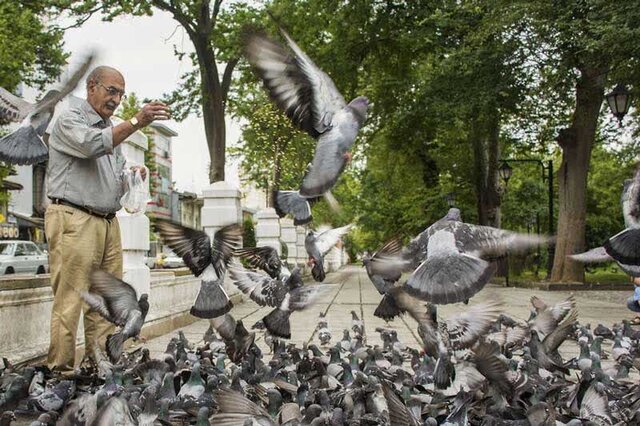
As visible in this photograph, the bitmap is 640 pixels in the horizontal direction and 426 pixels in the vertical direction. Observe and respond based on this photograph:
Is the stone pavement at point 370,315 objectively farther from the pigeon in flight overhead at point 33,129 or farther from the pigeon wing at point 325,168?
the pigeon in flight overhead at point 33,129

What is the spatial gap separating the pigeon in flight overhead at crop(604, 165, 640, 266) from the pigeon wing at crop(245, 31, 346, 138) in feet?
7.11

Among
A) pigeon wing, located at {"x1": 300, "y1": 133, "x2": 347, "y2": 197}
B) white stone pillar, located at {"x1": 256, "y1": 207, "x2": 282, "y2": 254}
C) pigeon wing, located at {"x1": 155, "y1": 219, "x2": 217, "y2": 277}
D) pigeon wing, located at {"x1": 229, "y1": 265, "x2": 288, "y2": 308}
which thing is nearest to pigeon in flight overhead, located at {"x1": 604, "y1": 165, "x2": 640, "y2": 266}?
pigeon wing, located at {"x1": 300, "y1": 133, "x2": 347, "y2": 197}

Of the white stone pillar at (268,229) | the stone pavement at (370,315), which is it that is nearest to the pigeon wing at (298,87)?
the stone pavement at (370,315)

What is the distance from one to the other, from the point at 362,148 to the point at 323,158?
26969 mm

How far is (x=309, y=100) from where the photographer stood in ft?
12.3

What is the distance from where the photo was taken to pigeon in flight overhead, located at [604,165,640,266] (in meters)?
4.59

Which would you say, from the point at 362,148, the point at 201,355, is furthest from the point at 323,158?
the point at 362,148

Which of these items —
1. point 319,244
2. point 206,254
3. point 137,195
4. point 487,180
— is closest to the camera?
point 206,254

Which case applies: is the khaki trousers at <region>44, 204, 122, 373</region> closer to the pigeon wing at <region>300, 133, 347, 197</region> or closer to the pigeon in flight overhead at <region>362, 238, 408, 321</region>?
the pigeon in flight overhead at <region>362, 238, 408, 321</region>

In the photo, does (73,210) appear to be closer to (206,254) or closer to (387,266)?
(206,254)

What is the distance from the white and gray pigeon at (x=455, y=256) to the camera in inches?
144

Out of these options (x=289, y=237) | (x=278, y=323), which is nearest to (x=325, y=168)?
(x=278, y=323)

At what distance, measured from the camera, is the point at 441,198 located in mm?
27312

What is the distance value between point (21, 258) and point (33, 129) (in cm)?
2430
